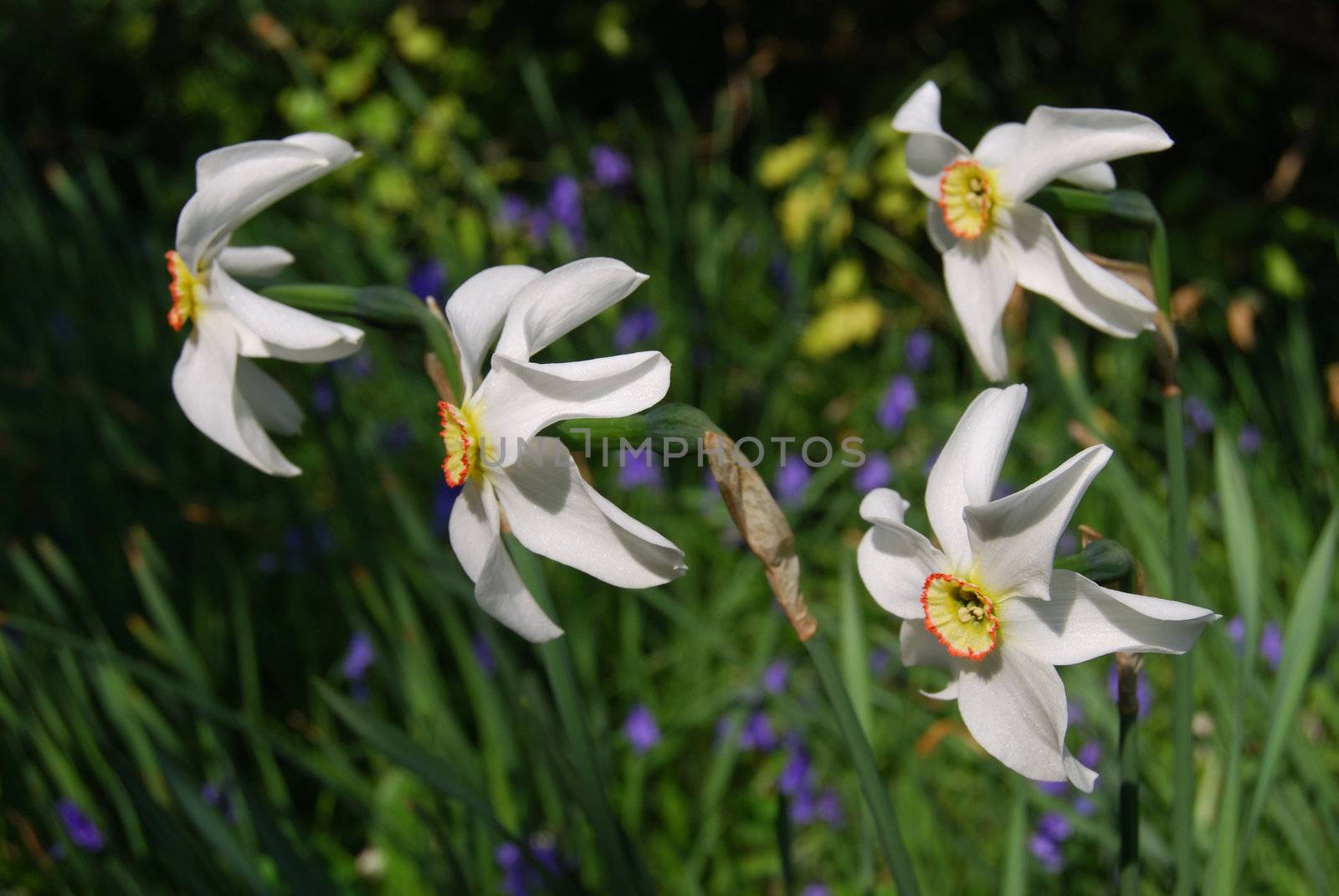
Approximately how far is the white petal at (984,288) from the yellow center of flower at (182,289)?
68 centimetres

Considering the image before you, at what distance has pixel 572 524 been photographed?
0.80 metres

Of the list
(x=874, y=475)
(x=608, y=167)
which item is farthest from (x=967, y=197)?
(x=608, y=167)

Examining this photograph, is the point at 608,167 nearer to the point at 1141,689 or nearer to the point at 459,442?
the point at 1141,689

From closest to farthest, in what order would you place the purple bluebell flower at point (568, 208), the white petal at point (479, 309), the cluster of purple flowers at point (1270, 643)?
the white petal at point (479, 309) < the cluster of purple flowers at point (1270, 643) < the purple bluebell flower at point (568, 208)

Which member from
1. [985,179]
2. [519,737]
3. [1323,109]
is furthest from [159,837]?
[1323,109]

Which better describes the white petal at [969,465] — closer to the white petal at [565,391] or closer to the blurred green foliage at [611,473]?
the white petal at [565,391]

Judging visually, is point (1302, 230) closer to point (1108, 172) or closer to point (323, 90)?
point (1108, 172)

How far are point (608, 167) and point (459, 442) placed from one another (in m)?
2.30

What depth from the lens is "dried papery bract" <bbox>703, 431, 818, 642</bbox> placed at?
2.51 ft

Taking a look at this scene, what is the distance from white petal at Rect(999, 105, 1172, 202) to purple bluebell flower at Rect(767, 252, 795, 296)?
190 cm

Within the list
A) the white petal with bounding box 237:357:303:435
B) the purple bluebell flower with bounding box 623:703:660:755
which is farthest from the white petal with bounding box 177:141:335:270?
the purple bluebell flower with bounding box 623:703:660:755

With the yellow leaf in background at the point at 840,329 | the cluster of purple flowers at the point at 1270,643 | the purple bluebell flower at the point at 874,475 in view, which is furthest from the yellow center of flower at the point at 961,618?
the yellow leaf in background at the point at 840,329

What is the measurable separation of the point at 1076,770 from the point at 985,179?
0.51m

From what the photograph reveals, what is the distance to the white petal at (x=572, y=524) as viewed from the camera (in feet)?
2.51
